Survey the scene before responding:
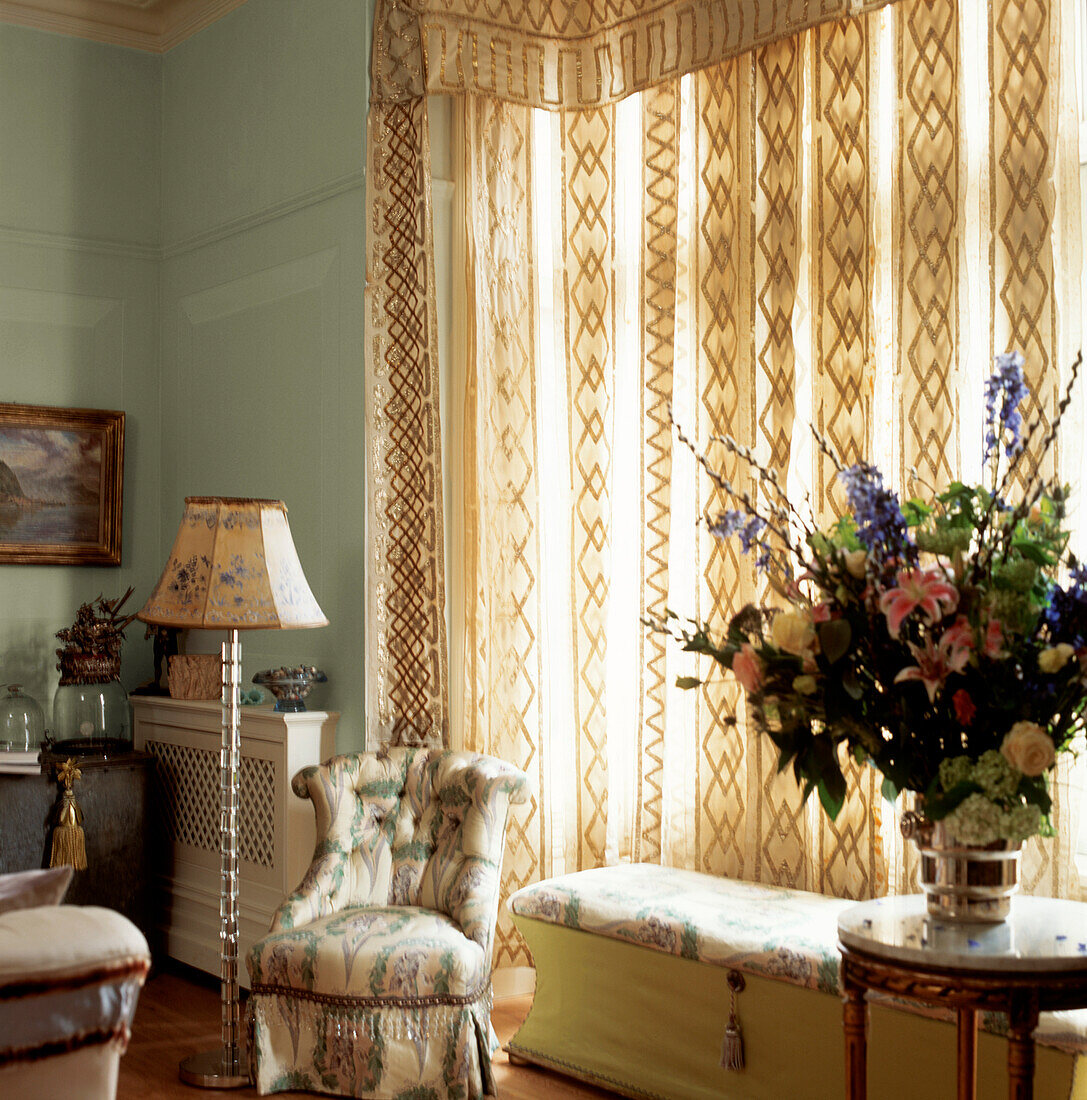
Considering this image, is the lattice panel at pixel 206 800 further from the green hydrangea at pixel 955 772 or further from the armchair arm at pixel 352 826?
the green hydrangea at pixel 955 772

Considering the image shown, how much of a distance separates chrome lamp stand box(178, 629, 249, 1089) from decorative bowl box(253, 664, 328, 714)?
19.9 inches

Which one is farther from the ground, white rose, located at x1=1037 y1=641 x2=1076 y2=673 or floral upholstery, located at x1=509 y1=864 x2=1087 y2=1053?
white rose, located at x1=1037 y1=641 x2=1076 y2=673

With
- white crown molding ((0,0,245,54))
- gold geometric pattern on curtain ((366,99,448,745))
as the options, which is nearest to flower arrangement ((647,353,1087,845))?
gold geometric pattern on curtain ((366,99,448,745))

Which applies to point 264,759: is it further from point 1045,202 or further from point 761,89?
point 1045,202

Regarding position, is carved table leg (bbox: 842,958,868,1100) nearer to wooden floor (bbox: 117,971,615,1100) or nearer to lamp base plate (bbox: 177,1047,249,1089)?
wooden floor (bbox: 117,971,615,1100)

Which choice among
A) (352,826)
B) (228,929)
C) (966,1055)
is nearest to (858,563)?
(966,1055)

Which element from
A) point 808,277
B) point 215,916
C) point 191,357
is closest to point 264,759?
point 215,916

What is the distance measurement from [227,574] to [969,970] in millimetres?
2193

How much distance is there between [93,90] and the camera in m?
5.37

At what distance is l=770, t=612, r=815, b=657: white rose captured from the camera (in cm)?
221

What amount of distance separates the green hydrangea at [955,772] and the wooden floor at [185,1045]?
5.80 ft

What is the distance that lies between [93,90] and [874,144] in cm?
330

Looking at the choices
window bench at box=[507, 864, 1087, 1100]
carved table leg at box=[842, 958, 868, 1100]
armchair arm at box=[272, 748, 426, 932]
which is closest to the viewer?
carved table leg at box=[842, 958, 868, 1100]

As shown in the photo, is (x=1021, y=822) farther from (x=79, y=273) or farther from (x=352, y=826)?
(x=79, y=273)
